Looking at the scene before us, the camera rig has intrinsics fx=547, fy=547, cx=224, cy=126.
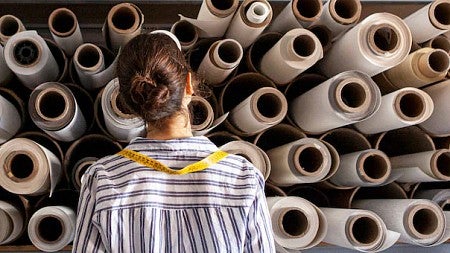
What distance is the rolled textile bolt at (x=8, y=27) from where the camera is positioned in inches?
33.8

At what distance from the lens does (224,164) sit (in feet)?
2.21

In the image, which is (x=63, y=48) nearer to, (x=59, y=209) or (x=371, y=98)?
(x=59, y=209)

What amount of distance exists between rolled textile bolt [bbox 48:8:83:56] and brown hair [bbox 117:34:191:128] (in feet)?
0.85

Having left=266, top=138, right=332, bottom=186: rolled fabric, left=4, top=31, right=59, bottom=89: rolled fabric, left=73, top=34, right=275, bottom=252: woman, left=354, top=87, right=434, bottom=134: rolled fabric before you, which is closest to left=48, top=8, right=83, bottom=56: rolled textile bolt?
left=4, top=31, right=59, bottom=89: rolled fabric

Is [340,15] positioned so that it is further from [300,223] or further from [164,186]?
[164,186]

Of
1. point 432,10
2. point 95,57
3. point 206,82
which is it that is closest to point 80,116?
point 95,57

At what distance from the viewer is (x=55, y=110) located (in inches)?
34.0

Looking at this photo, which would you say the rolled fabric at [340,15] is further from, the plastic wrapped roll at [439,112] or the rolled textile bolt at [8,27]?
the rolled textile bolt at [8,27]

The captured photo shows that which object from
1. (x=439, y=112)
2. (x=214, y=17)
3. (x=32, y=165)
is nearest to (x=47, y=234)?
(x=32, y=165)

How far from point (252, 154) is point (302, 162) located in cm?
9

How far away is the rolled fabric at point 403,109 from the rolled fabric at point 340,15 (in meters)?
0.14

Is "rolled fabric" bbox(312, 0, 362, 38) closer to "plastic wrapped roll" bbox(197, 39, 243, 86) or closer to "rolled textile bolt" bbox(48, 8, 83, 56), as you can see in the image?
"plastic wrapped roll" bbox(197, 39, 243, 86)

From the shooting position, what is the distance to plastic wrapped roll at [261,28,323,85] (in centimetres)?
85

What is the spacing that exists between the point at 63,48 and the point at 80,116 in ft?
0.41
